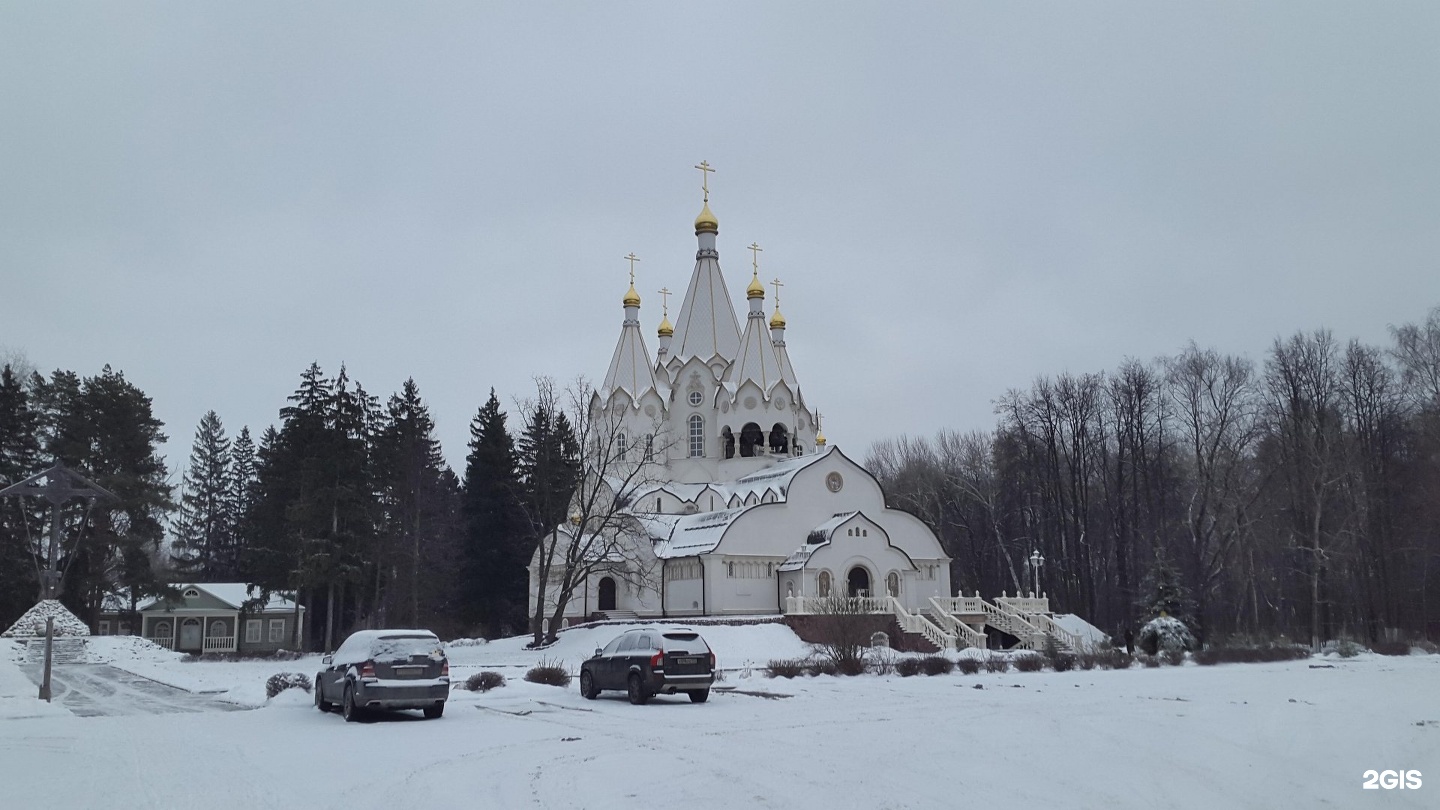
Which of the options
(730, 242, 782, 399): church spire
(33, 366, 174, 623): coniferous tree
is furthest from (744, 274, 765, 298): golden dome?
(33, 366, 174, 623): coniferous tree

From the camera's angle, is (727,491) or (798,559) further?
(727,491)

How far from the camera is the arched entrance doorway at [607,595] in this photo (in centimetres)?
4441

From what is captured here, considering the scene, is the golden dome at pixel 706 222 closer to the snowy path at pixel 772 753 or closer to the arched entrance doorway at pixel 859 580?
the arched entrance doorway at pixel 859 580

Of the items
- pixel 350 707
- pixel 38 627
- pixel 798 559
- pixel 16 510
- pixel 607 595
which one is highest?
pixel 16 510

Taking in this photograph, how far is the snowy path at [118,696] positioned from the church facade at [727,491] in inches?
626

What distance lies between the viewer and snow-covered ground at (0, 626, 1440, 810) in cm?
907

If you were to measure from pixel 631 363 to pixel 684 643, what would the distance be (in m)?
33.4

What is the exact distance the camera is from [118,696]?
20.8 meters

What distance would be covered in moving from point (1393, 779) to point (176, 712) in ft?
56.4

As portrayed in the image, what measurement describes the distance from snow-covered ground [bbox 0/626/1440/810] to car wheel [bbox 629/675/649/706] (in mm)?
514

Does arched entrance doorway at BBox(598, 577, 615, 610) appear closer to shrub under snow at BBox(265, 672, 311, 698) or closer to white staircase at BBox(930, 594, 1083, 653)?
white staircase at BBox(930, 594, 1083, 653)

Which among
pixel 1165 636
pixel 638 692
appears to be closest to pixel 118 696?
pixel 638 692

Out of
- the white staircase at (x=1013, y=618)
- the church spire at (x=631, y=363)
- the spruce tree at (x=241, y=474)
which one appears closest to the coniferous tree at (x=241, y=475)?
the spruce tree at (x=241, y=474)

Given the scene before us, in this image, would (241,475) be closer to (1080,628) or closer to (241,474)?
(241,474)
